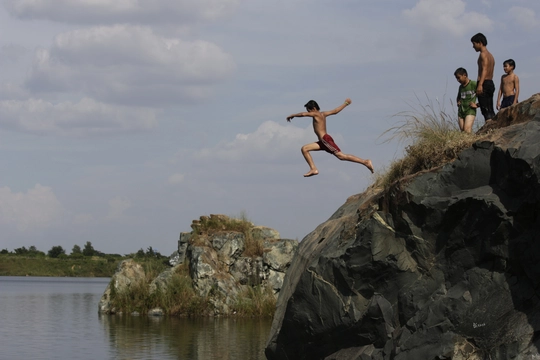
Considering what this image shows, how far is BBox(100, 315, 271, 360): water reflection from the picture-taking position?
21.0 metres

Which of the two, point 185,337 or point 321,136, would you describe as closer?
point 321,136

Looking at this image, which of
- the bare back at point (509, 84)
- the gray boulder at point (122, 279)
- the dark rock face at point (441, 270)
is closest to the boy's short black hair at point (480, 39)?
the bare back at point (509, 84)

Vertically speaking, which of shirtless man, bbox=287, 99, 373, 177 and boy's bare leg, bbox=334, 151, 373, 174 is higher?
A: shirtless man, bbox=287, 99, 373, 177

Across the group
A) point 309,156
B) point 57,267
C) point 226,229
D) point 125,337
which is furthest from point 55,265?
point 309,156

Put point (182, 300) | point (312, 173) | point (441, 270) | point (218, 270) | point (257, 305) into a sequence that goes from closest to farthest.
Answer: point (441, 270)
point (312, 173)
point (257, 305)
point (182, 300)
point (218, 270)

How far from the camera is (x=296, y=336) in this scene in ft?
42.7

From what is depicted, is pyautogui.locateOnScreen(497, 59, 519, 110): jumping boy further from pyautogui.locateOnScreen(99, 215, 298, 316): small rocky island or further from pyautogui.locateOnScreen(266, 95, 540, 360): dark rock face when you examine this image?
pyautogui.locateOnScreen(99, 215, 298, 316): small rocky island

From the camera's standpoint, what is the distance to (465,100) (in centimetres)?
1359

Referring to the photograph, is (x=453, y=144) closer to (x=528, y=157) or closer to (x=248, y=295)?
(x=528, y=157)

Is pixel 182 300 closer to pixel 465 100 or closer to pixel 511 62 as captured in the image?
pixel 465 100

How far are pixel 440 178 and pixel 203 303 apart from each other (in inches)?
980

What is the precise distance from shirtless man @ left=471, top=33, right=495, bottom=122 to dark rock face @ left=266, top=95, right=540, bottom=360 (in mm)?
1281

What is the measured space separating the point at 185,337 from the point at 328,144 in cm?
1215

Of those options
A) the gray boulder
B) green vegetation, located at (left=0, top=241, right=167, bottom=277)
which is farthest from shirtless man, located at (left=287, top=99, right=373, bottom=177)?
green vegetation, located at (left=0, top=241, right=167, bottom=277)
